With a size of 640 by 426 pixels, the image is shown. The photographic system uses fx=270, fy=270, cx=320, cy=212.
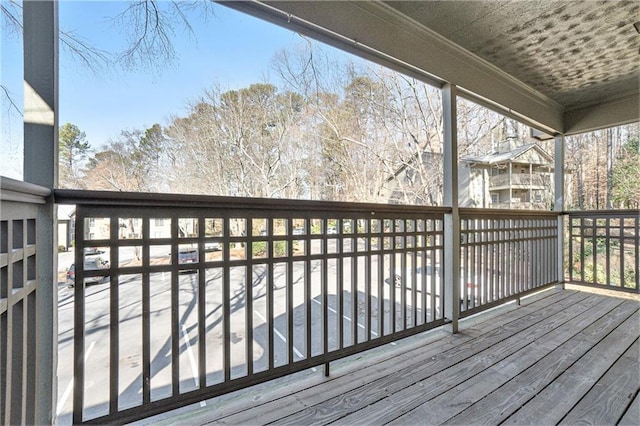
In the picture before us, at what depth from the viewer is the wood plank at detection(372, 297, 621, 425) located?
1.37 meters

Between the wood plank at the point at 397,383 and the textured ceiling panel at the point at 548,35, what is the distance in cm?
248

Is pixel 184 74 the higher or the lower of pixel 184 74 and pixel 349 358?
the higher

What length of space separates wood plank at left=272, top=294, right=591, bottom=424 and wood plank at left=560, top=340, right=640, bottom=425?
56 cm

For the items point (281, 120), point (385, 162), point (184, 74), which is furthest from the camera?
Result: point (385, 162)

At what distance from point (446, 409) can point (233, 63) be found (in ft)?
9.46

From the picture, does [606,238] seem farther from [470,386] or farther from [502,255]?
[470,386]

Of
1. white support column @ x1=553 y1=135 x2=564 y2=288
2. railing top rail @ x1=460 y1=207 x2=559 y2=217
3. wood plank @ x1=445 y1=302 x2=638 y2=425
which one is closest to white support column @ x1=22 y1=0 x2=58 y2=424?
wood plank @ x1=445 y1=302 x2=638 y2=425

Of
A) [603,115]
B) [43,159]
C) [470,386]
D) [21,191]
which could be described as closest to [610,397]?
[470,386]

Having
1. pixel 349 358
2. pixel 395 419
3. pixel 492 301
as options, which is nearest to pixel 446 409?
pixel 395 419

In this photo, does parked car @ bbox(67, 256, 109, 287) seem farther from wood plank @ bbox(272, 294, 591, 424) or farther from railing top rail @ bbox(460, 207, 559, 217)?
railing top rail @ bbox(460, 207, 559, 217)

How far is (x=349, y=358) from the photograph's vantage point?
1.96 metres

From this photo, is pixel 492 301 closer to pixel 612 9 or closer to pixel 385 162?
pixel 612 9

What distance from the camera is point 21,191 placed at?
86 cm

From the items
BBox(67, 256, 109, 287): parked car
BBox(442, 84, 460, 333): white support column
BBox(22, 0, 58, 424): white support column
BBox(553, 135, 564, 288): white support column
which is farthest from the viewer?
BBox(553, 135, 564, 288): white support column
